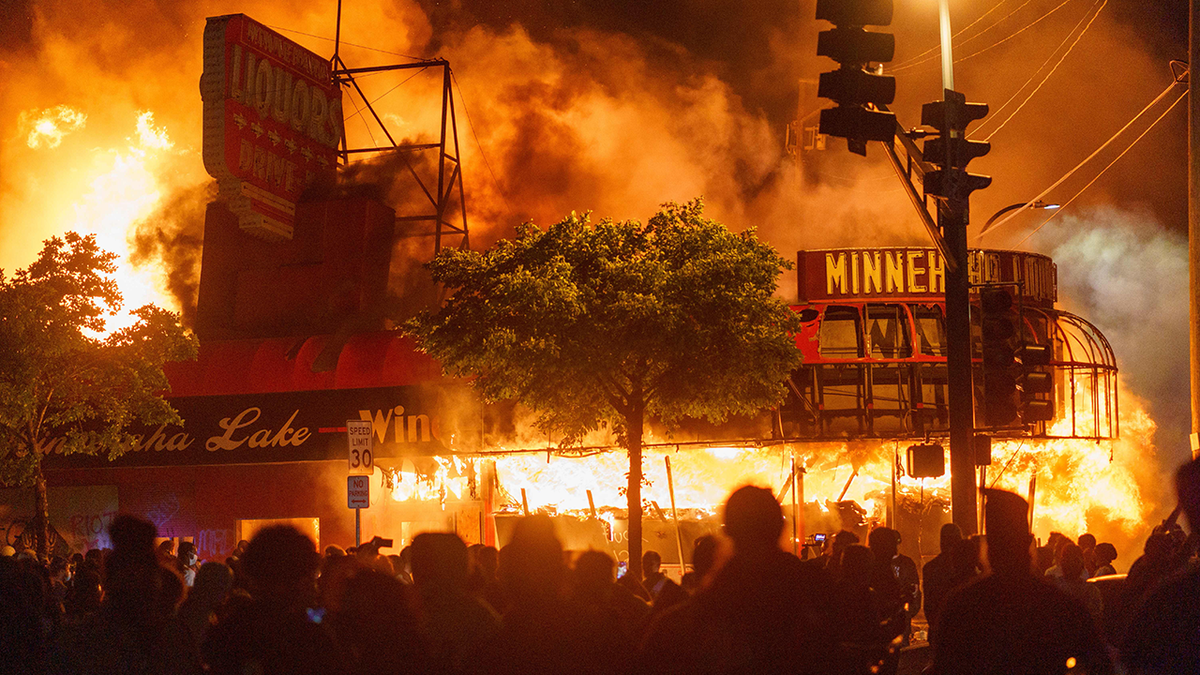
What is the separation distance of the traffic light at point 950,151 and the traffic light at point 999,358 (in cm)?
118

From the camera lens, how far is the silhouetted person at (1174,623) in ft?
14.4

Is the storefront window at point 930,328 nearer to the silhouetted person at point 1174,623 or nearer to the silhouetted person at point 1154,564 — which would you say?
the silhouetted person at point 1154,564

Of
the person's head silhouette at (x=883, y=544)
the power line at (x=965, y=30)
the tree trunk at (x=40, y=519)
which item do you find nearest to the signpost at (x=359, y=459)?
the person's head silhouette at (x=883, y=544)

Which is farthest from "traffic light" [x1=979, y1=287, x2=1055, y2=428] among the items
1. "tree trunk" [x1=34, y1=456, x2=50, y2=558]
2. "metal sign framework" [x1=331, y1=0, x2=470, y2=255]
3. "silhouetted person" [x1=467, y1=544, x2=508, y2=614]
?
"metal sign framework" [x1=331, y1=0, x2=470, y2=255]

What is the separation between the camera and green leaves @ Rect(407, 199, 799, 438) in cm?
1823

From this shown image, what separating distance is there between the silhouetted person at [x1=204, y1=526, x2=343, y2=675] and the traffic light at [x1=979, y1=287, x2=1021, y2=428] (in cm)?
828

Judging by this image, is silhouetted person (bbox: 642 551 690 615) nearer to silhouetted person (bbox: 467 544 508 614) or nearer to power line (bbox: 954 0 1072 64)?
silhouetted person (bbox: 467 544 508 614)

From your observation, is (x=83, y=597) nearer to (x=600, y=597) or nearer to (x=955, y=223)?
(x=600, y=597)

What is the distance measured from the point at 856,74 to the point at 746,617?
22.1 ft

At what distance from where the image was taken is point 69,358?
24844 mm

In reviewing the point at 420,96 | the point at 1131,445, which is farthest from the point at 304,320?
the point at 1131,445

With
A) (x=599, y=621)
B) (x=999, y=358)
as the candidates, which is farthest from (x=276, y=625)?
(x=999, y=358)

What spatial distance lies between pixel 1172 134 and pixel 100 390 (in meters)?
37.2

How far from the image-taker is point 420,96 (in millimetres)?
46406
